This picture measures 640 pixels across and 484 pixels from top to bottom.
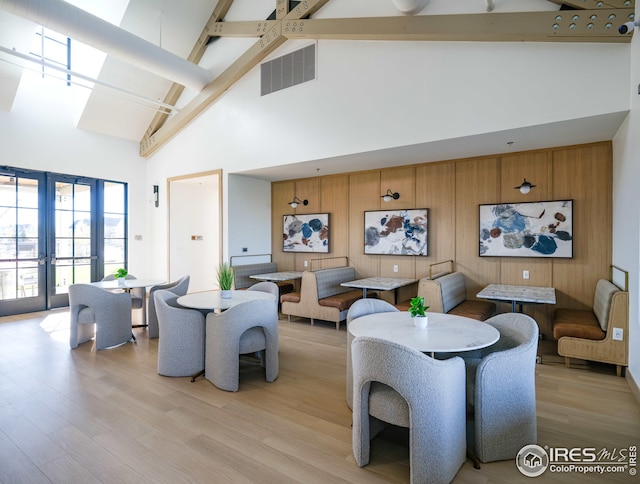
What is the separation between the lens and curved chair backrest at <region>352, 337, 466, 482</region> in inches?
73.2

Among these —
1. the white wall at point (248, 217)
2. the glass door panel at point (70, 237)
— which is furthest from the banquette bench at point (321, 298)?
the glass door panel at point (70, 237)

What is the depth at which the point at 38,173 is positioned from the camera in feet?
21.2

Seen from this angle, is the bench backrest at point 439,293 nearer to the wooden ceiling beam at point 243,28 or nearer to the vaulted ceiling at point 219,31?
the vaulted ceiling at point 219,31

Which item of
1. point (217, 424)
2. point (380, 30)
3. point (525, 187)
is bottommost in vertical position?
point (217, 424)

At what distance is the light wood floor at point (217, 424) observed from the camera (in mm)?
2084

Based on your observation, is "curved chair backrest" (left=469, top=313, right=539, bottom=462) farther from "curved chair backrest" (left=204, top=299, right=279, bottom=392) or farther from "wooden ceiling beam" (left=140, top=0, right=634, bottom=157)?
"wooden ceiling beam" (left=140, top=0, right=634, bottom=157)

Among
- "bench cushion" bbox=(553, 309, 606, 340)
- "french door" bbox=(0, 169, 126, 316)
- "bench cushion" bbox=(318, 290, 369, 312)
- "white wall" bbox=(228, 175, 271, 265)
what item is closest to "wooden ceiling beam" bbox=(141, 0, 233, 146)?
"french door" bbox=(0, 169, 126, 316)

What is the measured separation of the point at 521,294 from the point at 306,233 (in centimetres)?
404

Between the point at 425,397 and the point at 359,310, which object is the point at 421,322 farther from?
the point at 425,397

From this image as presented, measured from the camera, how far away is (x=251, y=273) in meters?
6.71

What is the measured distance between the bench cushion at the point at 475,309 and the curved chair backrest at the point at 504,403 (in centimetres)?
202

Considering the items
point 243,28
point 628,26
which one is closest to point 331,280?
point 628,26

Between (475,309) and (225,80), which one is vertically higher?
(225,80)

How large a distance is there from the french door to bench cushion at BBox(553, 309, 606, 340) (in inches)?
322
